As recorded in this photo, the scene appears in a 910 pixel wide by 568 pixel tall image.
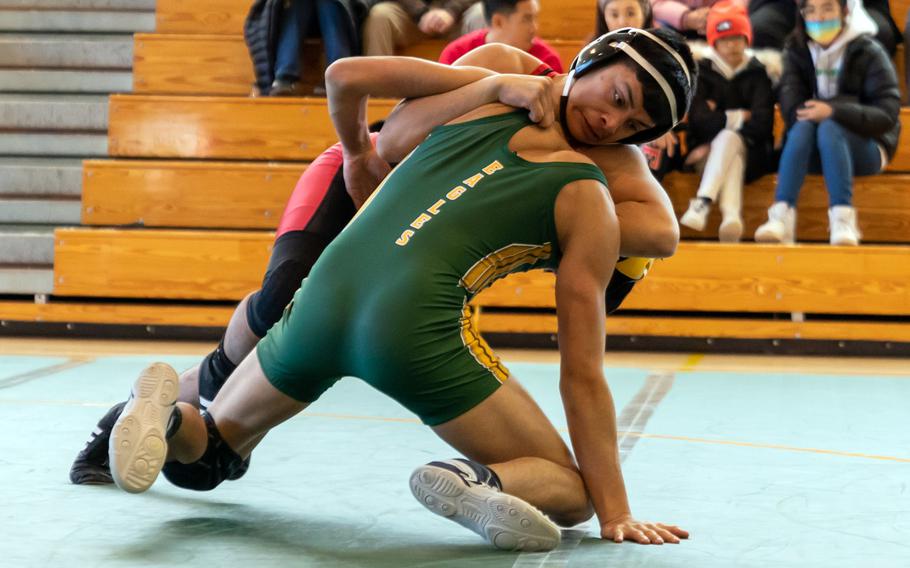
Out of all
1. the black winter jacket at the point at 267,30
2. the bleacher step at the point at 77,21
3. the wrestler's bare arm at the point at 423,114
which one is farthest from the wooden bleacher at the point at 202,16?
the wrestler's bare arm at the point at 423,114

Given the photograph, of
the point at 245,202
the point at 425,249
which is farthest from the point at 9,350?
the point at 425,249

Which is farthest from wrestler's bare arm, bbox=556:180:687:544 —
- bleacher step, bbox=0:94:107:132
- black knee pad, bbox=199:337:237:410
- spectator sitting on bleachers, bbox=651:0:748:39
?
bleacher step, bbox=0:94:107:132

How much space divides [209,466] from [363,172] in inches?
26.5

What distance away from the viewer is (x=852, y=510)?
7.69 ft

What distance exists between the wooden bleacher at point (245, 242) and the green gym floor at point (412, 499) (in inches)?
49.9

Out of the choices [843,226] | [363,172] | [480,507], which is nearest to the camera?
[480,507]

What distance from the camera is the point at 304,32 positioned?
6.26 metres

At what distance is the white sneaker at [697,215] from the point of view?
5551 millimetres

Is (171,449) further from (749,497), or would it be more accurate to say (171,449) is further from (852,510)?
(852,510)

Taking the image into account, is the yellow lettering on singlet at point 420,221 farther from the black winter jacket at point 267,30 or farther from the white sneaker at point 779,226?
the black winter jacket at point 267,30

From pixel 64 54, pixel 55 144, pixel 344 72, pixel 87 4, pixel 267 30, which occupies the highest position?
pixel 344 72

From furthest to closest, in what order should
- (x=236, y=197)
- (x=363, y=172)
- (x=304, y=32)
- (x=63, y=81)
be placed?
(x=63, y=81) < (x=304, y=32) < (x=236, y=197) < (x=363, y=172)

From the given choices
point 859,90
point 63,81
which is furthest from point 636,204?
point 63,81

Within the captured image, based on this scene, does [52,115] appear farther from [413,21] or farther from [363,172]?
[363,172]
